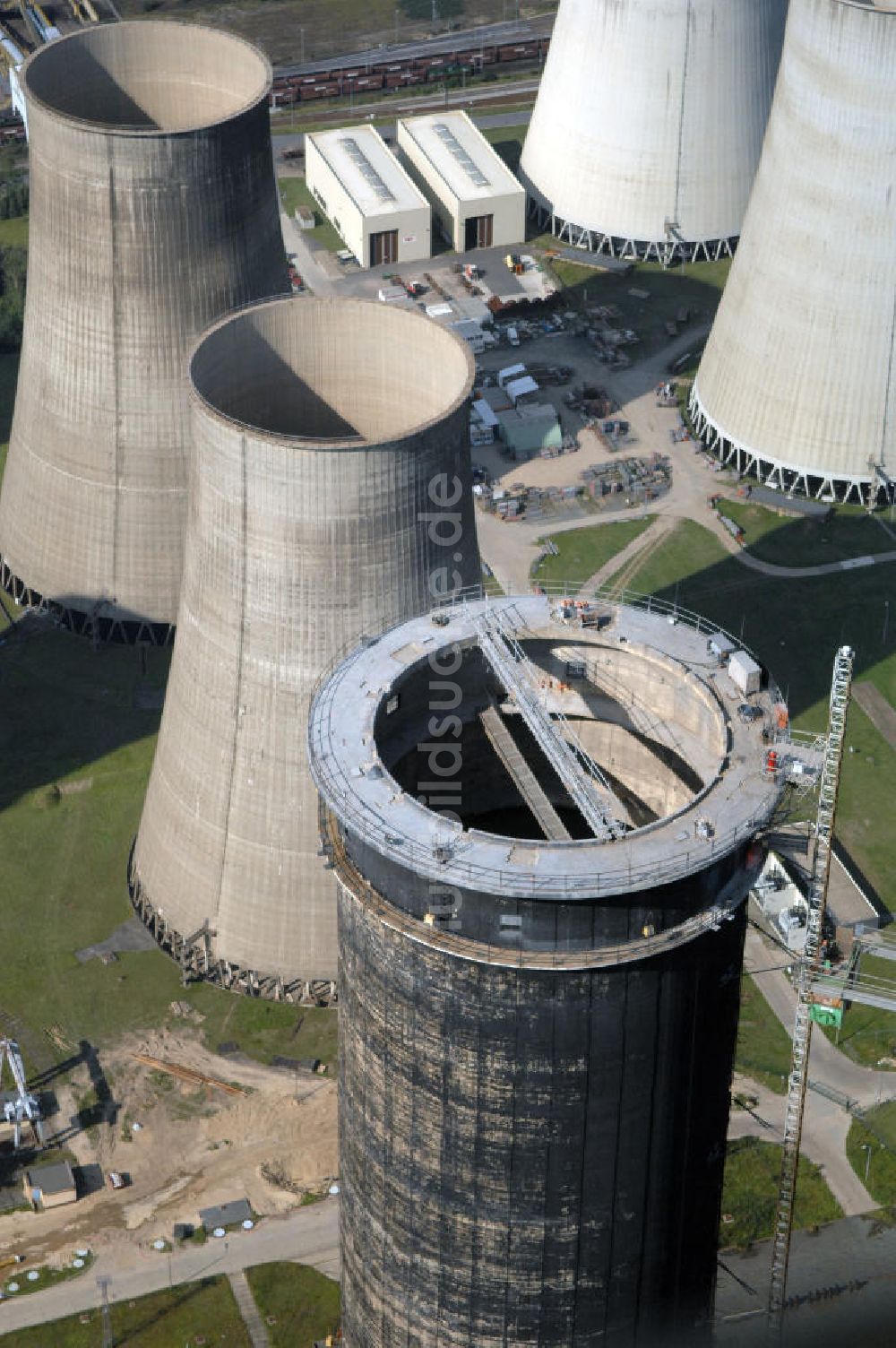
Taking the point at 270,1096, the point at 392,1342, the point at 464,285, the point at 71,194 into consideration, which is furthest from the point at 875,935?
the point at 464,285

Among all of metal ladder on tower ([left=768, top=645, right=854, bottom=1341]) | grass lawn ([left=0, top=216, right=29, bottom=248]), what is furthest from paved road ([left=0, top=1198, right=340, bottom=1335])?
grass lawn ([left=0, top=216, right=29, bottom=248])

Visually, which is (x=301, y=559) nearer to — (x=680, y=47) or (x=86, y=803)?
(x=86, y=803)

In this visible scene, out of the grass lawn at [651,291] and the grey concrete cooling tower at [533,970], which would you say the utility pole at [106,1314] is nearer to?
the grey concrete cooling tower at [533,970]

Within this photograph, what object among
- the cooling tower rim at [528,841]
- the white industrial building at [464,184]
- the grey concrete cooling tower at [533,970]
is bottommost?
the white industrial building at [464,184]

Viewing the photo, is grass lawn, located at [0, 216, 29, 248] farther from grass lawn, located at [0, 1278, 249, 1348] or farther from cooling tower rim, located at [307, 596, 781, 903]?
cooling tower rim, located at [307, 596, 781, 903]

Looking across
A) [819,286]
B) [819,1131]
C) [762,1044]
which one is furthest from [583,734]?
[819,286]

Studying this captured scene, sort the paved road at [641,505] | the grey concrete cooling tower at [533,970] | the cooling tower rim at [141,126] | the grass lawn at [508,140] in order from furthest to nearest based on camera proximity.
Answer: the grass lawn at [508,140], the paved road at [641,505], the cooling tower rim at [141,126], the grey concrete cooling tower at [533,970]

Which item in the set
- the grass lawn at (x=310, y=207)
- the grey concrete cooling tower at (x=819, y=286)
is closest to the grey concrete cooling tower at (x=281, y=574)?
the grey concrete cooling tower at (x=819, y=286)
